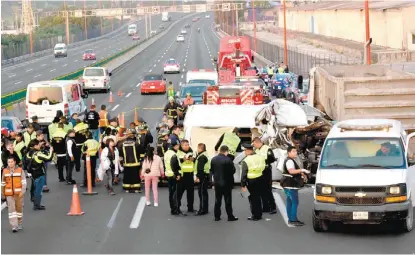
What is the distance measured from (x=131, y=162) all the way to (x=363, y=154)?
673 cm

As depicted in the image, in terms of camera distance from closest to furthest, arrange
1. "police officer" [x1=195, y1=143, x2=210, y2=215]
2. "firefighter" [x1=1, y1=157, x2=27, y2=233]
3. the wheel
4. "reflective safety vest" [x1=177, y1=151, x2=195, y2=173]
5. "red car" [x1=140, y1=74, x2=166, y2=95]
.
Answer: the wheel, "firefighter" [x1=1, y1=157, x2=27, y2=233], "police officer" [x1=195, y1=143, x2=210, y2=215], "reflective safety vest" [x1=177, y1=151, x2=195, y2=173], "red car" [x1=140, y1=74, x2=166, y2=95]

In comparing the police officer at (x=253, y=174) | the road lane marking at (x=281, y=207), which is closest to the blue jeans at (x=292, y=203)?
the road lane marking at (x=281, y=207)

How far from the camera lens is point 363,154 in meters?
19.3

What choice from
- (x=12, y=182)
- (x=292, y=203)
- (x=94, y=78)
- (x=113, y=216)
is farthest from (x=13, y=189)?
(x=94, y=78)

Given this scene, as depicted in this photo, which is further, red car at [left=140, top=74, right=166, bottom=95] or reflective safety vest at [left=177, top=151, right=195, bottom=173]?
red car at [left=140, top=74, right=166, bottom=95]

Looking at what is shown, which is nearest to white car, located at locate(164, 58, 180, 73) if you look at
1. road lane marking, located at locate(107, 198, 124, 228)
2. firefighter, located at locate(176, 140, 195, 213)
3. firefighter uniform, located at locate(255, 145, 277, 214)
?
road lane marking, located at locate(107, 198, 124, 228)

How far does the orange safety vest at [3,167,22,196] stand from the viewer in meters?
19.2

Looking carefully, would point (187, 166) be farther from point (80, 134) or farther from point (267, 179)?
point (80, 134)

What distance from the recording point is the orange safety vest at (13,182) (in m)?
19.2

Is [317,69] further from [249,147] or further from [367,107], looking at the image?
[249,147]

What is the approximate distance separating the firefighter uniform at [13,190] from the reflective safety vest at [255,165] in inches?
174

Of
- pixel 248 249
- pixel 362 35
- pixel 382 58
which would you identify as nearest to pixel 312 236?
pixel 248 249

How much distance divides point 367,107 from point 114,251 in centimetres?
1117

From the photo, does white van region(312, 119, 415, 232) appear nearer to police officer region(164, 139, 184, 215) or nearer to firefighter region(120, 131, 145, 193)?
police officer region(164, 139, 184, 215)
